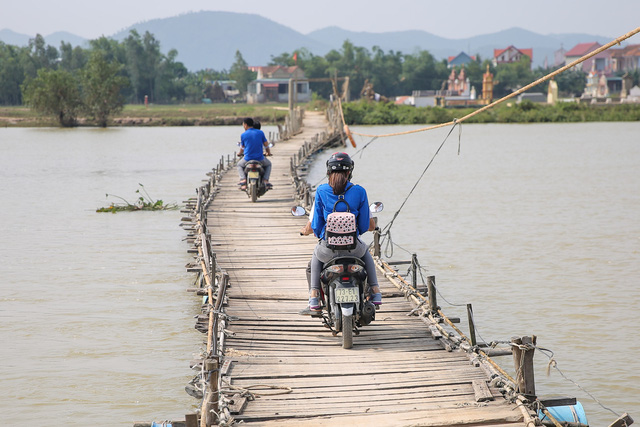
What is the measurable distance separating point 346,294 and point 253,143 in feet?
27.4

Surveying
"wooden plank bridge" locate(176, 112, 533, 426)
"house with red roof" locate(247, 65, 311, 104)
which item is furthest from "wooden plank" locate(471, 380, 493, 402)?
"house with red roof" locate(247, 65, 311, 104)

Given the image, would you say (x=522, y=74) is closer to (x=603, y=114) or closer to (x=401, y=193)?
(x=603, y=114)

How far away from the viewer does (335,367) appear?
6461 millimetres

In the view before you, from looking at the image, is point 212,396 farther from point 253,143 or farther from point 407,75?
point 407,75

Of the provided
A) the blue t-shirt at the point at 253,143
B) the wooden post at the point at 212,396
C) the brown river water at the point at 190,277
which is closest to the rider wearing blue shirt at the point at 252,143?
the blue t-shirt at the point at 253,143

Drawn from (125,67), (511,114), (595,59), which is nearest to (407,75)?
(125,67)

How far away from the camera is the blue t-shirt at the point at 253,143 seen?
14719mm

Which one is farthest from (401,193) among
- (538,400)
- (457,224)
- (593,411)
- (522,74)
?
(522,74)

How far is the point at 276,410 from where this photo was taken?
219 inches

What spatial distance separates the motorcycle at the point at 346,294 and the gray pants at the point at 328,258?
0.06m

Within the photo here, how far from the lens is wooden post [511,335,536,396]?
5.59 metres

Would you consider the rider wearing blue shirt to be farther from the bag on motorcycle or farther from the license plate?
the license plate

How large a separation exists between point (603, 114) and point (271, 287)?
6096cm

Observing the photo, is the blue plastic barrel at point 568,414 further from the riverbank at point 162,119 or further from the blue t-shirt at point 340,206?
the riverbank at point 162,119
